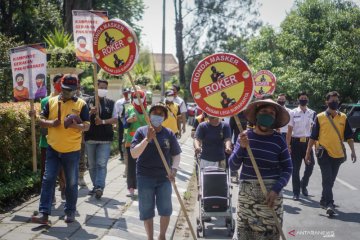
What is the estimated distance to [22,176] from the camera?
8344 millimetres

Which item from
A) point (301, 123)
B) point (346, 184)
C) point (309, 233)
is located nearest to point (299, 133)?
point (301, 123)

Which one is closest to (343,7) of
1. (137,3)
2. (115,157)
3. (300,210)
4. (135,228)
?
(137,3)

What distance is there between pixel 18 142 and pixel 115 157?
618 cm

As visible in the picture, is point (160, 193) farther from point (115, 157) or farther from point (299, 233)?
point (115, 157)

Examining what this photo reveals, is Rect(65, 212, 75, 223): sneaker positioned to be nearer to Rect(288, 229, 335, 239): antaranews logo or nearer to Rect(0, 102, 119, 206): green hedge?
Rect(0, 102, 119, 206): green hedge

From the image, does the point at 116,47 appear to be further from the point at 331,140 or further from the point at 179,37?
the point at 179,37

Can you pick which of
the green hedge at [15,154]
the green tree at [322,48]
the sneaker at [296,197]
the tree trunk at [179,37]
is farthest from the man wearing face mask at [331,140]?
the tree trunk at [179,37]

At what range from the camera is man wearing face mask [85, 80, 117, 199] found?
8289mm

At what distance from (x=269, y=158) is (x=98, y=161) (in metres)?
4.28

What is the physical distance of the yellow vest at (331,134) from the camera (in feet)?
27.4

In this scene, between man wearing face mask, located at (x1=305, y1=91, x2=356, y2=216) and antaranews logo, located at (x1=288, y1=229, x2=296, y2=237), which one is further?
man wearing face mask, located at (x1=305, y1=91, x2=356, y2=216)

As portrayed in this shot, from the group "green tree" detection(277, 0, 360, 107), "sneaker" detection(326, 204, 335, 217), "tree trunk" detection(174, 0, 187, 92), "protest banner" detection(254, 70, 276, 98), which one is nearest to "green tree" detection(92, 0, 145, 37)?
"tree trunk" detection(174, 0, 187, 92)

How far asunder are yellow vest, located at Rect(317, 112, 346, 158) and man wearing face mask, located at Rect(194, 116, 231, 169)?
1.60 m

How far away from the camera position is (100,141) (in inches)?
331
